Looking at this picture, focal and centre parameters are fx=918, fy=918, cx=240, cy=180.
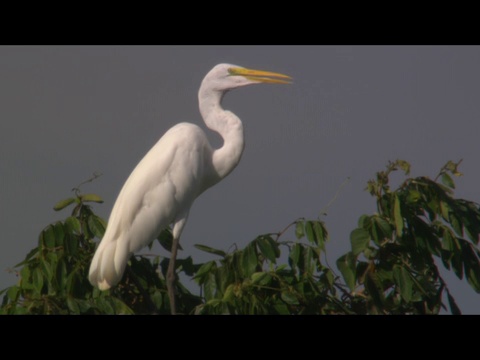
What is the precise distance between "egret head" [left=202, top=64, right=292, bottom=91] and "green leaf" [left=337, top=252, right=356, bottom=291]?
1412 mm

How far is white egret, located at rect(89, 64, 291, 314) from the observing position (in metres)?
4.23

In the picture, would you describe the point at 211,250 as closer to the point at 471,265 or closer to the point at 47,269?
the point at 47,269

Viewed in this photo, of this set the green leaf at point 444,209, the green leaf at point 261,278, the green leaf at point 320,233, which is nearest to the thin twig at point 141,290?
the green leaf at point 261,278

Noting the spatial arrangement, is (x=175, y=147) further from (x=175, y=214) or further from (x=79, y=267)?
(x=79, y=267)

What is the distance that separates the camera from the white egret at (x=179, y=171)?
4230mm

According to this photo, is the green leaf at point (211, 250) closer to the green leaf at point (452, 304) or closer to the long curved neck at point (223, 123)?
the green leaf at point (452, 304)

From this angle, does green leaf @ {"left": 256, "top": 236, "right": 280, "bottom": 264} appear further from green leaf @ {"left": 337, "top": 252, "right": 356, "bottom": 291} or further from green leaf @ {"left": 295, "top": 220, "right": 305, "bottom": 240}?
green leaf @ {"left": 337, "top": 252, "right": 356, "bottom": 291}

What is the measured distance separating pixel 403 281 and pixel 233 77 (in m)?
1.62

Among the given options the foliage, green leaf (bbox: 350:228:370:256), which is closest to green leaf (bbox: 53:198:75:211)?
the foliage

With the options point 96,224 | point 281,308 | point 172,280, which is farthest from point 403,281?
point 96,224

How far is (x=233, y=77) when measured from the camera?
15.0ft

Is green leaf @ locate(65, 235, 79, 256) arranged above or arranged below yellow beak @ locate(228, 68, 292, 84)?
below

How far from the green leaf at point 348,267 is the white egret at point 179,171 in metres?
1.00

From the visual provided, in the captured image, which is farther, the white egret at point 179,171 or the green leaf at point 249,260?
the white egret at point 179,171
